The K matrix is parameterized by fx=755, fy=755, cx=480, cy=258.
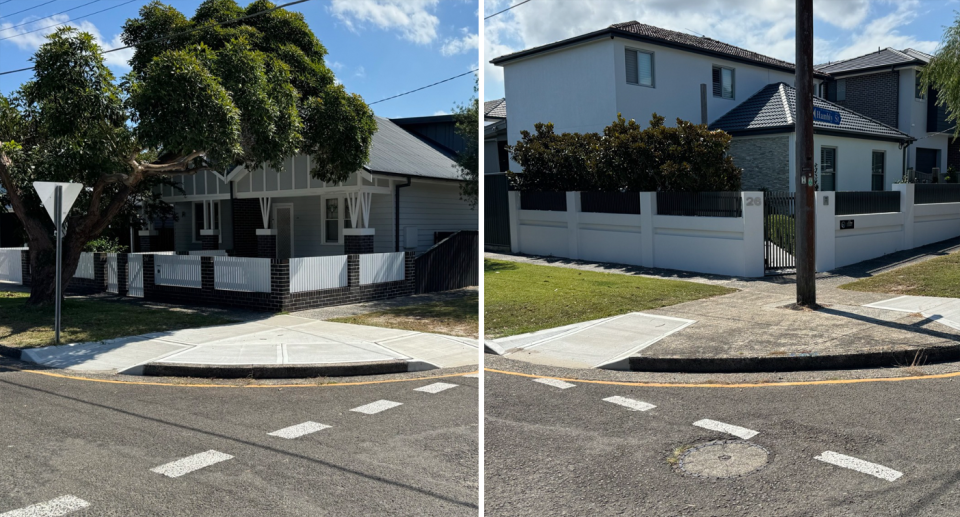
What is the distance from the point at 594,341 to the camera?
10.2 meters

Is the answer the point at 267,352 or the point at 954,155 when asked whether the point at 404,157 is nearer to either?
the point at 267,352

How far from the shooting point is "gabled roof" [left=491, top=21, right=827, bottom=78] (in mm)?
23297

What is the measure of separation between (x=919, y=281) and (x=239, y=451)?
13.6 meters

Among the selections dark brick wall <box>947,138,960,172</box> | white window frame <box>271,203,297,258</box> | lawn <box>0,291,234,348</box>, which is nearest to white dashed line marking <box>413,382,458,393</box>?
lawn <box>0,291,234,348</box>

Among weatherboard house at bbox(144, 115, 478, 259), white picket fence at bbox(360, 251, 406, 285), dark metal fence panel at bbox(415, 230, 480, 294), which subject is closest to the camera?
white picket fence at bbox(360, 251, 406, 285)

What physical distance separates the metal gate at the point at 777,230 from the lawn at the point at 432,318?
6496mm

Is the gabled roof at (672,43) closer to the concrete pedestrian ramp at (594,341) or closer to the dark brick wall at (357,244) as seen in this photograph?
the dark brick wall at (357,244)

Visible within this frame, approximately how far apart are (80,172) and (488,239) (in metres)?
10.6

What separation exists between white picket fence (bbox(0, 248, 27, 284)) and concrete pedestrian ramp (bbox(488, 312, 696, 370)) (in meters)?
20.1

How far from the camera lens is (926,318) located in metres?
10.9

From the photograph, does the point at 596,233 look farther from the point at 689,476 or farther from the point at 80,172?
the point at 689,476

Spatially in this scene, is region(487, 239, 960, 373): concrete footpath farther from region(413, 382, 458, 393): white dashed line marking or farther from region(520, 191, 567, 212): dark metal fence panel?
region(520, 191, 567, 212): dark metal fence panel

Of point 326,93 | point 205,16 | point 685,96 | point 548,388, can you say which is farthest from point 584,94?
point 548,388

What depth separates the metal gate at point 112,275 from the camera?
1938 cm
